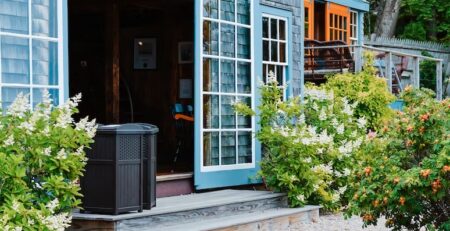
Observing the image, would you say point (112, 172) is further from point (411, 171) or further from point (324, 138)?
point (324, 138)

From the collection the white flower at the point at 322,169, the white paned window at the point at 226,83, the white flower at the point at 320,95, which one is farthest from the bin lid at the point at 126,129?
the white flower at the point at 320,95

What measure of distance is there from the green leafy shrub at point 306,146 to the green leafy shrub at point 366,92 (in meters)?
2.55

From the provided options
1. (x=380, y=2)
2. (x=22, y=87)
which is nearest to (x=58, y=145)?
(x=22, y=87)

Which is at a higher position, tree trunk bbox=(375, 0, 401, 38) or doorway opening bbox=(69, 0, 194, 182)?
tree trunk bbox=(375, 0, 401, 38)

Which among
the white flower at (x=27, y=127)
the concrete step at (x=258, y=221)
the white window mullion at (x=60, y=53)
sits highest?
the white window mullion at (x=60, y=53)

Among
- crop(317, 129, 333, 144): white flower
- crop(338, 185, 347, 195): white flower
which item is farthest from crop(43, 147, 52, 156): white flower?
crop(338, 185, 347, 195): white flower

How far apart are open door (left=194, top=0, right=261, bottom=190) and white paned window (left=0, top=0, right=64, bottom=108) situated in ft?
7.97

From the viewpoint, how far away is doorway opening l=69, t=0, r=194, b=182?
468 inches

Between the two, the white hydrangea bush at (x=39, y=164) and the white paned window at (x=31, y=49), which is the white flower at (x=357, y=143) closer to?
the white paned window at (x=31, y=49)

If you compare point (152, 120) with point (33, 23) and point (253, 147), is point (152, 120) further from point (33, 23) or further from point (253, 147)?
point (33, 23)

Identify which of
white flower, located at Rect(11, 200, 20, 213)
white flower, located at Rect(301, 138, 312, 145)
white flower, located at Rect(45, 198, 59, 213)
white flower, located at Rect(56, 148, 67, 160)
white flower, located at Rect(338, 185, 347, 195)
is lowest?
white flower, located at Rect(338, 185, 347, 195)

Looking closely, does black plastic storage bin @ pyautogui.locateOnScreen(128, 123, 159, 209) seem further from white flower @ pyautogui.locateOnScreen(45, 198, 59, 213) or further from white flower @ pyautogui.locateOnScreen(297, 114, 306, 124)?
white flower @ pyautogui.locateOnScreen(297, 114, 306, 124)

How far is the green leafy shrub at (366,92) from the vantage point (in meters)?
13.1

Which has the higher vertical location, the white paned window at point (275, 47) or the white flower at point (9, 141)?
the white paned window at point (275, 47)
